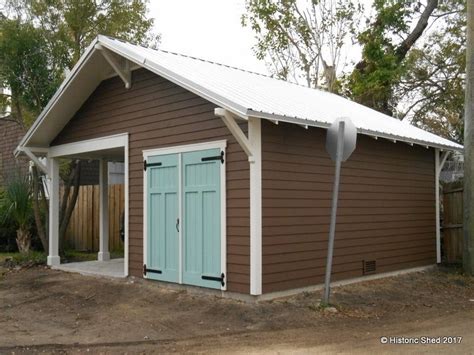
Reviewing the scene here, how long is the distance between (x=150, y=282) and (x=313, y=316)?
3.23 meters

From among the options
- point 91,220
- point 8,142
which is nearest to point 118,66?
point 91,220

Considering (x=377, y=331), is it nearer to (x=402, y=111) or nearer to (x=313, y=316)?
(x=313, y=316)

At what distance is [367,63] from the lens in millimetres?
19969

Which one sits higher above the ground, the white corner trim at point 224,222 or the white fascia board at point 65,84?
the white fascia board at point 65,84

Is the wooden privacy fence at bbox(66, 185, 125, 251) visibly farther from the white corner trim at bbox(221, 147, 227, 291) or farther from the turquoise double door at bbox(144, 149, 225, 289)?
the white corner trim at bbox(221, 147, 227, 291)

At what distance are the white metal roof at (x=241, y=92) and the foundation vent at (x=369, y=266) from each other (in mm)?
2178

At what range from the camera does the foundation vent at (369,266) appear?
950cm

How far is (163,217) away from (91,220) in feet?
22.1

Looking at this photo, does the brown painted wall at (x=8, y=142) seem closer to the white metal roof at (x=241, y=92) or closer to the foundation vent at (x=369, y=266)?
the white metal roof at (x=241, y=92)

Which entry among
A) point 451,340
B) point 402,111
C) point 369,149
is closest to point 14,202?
point 369,149

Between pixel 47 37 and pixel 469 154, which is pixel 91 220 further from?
pixel 469 154

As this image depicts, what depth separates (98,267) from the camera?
11062 mm

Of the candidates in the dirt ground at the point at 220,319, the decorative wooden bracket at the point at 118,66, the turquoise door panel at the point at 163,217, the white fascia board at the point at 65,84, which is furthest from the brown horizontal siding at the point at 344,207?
the white fascia board at the point at 65,84

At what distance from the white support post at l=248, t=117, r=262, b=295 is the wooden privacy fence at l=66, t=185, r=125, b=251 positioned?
309 inches
